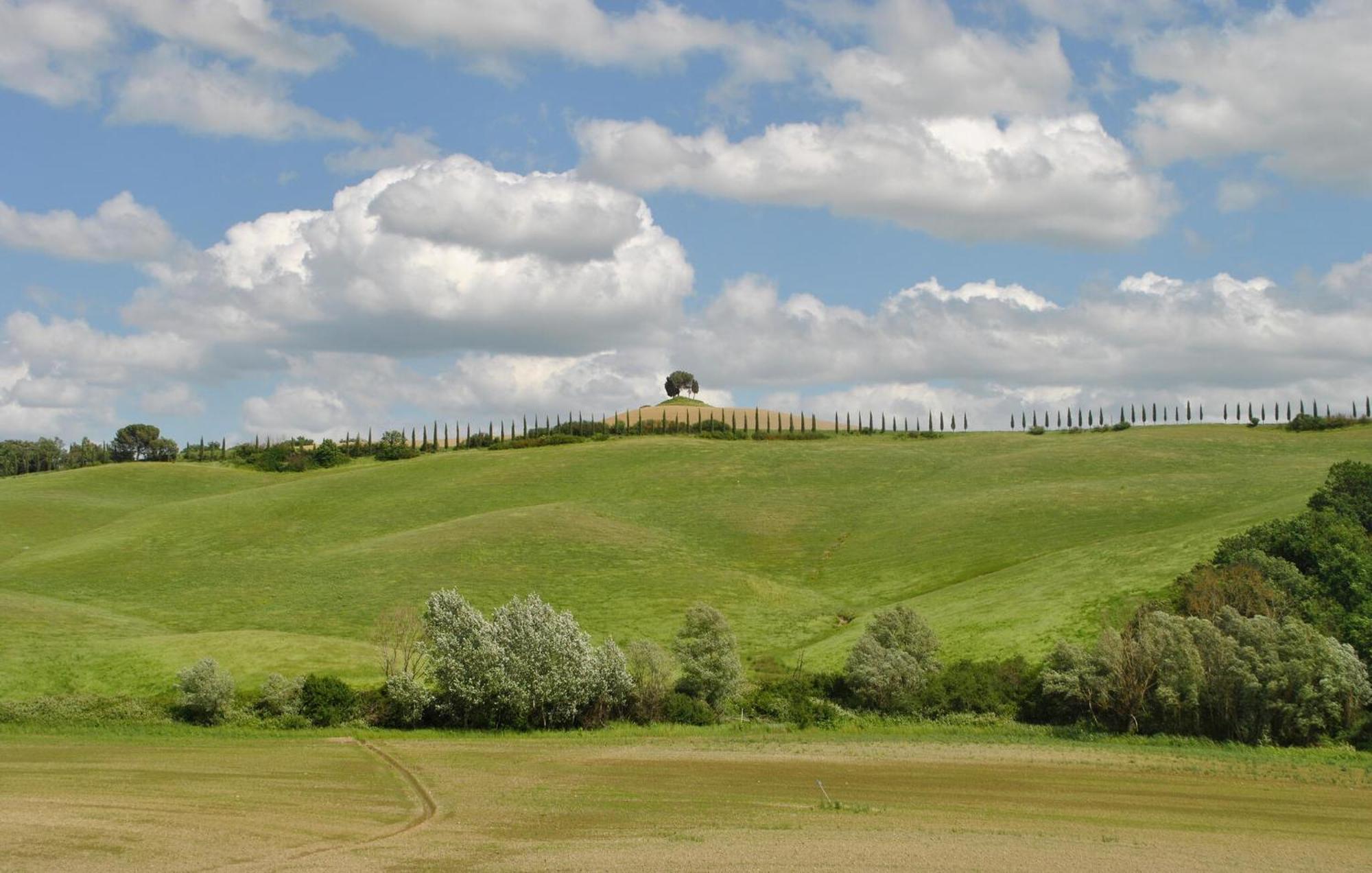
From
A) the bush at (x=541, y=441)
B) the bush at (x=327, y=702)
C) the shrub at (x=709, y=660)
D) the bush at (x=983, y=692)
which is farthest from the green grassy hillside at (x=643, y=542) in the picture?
the bush at (x=541, y=441)

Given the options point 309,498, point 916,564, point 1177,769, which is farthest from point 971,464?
point 1177,769

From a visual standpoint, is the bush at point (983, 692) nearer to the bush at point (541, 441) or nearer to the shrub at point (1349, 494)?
the shrub at point (1349, 494)

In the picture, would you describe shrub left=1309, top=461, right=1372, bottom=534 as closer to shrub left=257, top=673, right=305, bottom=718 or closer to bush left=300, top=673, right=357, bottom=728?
bush left=300, top=673, right=357, bottom=728

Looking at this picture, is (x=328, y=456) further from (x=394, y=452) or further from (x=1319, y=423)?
(x=1319, y=423)

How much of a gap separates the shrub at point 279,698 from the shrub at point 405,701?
171 inches

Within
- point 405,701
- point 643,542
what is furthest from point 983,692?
point 643,542

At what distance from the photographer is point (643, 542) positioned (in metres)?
106

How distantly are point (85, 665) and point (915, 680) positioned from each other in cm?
4251

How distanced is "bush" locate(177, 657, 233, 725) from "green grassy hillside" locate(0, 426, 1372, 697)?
193 inches

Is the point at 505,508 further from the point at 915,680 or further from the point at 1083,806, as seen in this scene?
the point at 1083,806

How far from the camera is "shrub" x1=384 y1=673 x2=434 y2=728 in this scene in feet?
193

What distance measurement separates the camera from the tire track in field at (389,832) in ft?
92.5

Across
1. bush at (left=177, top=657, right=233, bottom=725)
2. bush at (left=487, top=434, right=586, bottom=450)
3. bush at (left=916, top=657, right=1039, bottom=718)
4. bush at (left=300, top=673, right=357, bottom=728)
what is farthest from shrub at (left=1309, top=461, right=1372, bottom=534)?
bush at (left=487, top=434, right=586, bottom=450)

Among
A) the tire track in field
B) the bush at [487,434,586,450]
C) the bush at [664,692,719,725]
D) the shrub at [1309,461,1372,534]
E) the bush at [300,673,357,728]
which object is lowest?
the bush at [664,692,719,725]
